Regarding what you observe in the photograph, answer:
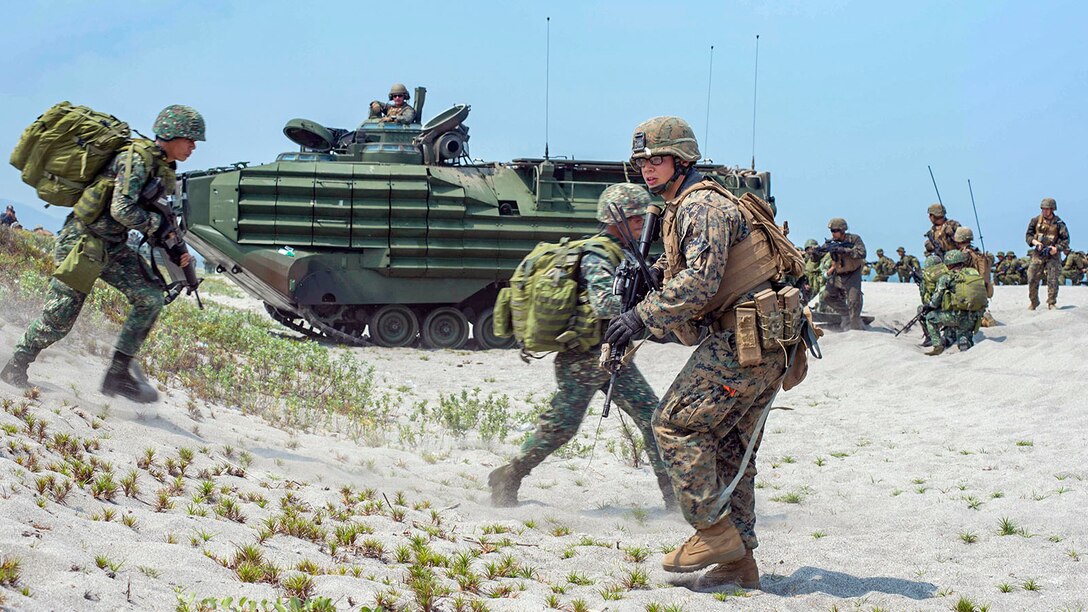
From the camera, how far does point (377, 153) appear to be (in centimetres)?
1747

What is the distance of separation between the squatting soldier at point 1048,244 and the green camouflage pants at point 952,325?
13.6 ft

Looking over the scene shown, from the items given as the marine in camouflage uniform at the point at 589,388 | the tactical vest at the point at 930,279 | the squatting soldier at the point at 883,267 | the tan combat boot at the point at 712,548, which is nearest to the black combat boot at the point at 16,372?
the marine in camouflage uniform at the point at 589,388

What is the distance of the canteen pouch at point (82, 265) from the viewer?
6.94 m

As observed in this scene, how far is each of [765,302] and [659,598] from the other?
136cm

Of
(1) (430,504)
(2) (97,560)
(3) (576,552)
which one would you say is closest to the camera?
(2) (97,560)

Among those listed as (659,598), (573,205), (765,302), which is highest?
(573,205)

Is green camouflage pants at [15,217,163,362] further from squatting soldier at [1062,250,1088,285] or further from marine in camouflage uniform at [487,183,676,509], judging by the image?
squatting soldier at [1062,250,1088,285]

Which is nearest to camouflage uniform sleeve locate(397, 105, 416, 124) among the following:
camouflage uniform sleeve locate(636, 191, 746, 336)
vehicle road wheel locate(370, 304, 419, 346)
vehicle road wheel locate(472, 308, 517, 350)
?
vehicle road wheel locate(370, 304, 419, 346)

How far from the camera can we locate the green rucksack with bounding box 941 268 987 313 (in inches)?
570

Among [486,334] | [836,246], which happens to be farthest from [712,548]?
[836,246]

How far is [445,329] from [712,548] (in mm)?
12544

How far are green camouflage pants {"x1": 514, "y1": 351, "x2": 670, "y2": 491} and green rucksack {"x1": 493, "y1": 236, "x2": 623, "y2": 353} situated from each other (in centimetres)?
12

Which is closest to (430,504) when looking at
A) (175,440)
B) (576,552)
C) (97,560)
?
(576,552)

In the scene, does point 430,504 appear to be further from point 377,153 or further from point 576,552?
point 377,153
